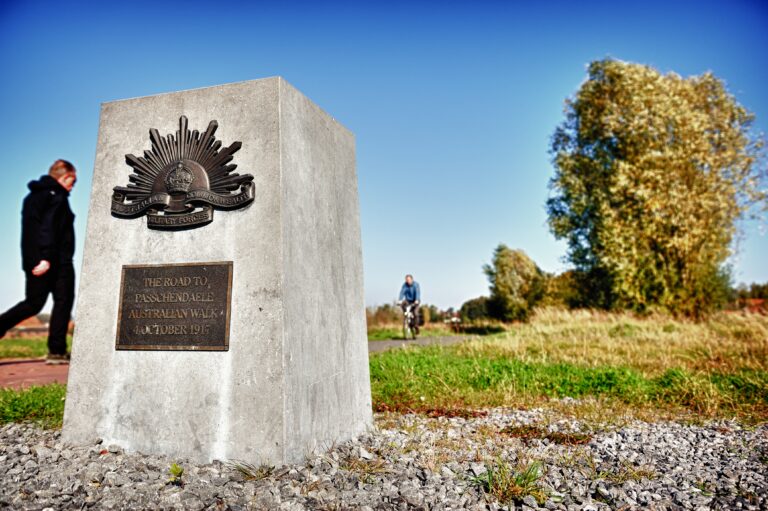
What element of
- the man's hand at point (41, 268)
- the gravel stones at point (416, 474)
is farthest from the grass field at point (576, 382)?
the man's hand at point (41, 268)

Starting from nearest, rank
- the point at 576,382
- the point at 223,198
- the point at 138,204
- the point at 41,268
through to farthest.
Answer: the point at 223,198
the point at 138,204
the point at 576,382
the point at 41,268

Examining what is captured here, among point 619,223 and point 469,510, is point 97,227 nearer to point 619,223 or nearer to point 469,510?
point 469,510

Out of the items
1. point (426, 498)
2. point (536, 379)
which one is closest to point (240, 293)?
point (426, 498)

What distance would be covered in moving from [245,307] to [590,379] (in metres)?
4.85

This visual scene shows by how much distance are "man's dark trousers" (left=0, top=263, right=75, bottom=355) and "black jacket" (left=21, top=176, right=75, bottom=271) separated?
0.61 feet

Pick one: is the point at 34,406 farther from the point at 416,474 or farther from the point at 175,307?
the point at 416,474

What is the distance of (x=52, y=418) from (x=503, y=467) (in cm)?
415

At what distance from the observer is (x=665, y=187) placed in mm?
17219

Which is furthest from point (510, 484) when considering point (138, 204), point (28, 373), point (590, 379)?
point (28, 373)

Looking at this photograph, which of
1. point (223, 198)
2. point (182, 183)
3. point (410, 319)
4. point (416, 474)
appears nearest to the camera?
point (416, 474)

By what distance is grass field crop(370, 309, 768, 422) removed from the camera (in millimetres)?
5453

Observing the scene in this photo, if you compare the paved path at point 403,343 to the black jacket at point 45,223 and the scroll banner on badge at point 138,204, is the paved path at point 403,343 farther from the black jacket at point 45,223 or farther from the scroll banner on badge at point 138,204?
the scroll banner on badge at point 138,204

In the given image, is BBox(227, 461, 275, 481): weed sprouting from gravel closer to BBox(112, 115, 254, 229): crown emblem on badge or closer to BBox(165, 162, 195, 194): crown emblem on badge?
BBox(112, 115, 254, 229): crown emblem on badge

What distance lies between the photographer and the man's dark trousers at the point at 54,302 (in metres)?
7.10
